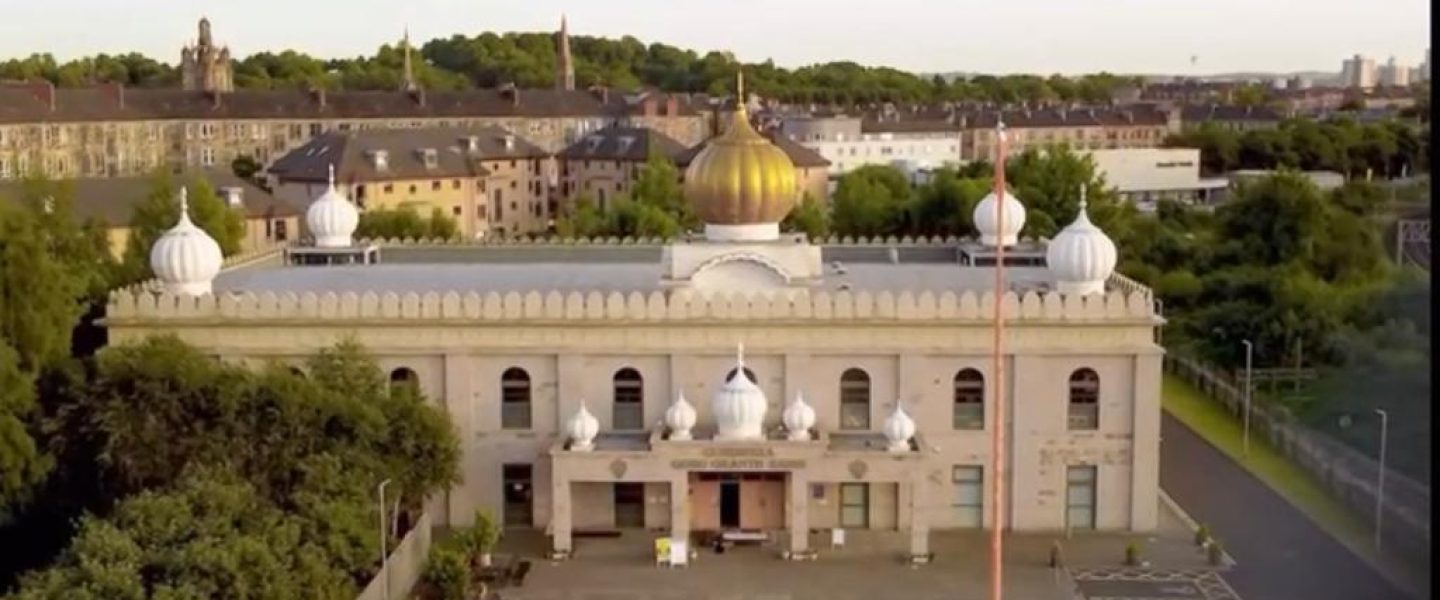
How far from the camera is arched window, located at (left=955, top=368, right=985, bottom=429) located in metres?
24.9

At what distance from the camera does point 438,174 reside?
64688 mm

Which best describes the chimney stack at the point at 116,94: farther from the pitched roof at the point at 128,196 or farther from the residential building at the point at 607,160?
the pitched roof at the point at 128,196

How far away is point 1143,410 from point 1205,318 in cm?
1357

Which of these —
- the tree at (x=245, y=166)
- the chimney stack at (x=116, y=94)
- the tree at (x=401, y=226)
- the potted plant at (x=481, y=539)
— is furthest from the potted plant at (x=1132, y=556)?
the chimney stack at (x=116, y=94)

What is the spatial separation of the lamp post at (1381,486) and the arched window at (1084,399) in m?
20.3

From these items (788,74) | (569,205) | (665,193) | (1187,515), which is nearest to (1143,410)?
(1187,515)

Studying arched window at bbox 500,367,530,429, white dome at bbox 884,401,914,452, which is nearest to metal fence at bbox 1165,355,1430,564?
white dome at bbox 884,401,914,452

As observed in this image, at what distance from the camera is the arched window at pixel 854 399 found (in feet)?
81.9

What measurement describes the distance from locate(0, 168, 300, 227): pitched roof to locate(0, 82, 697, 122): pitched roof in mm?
22507

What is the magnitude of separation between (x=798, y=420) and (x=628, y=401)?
3030mm

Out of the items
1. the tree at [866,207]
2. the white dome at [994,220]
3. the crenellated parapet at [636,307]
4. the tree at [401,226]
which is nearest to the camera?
the crenellated parapet at [636,307]

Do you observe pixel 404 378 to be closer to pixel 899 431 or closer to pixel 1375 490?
pixel 899 431

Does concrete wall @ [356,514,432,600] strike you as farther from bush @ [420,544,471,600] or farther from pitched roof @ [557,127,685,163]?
Result: pitched roof @ [557,127,685,163]

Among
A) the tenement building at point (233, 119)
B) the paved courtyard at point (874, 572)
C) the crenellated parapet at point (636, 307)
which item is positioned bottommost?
the paved courtyard at point (874, 572)
